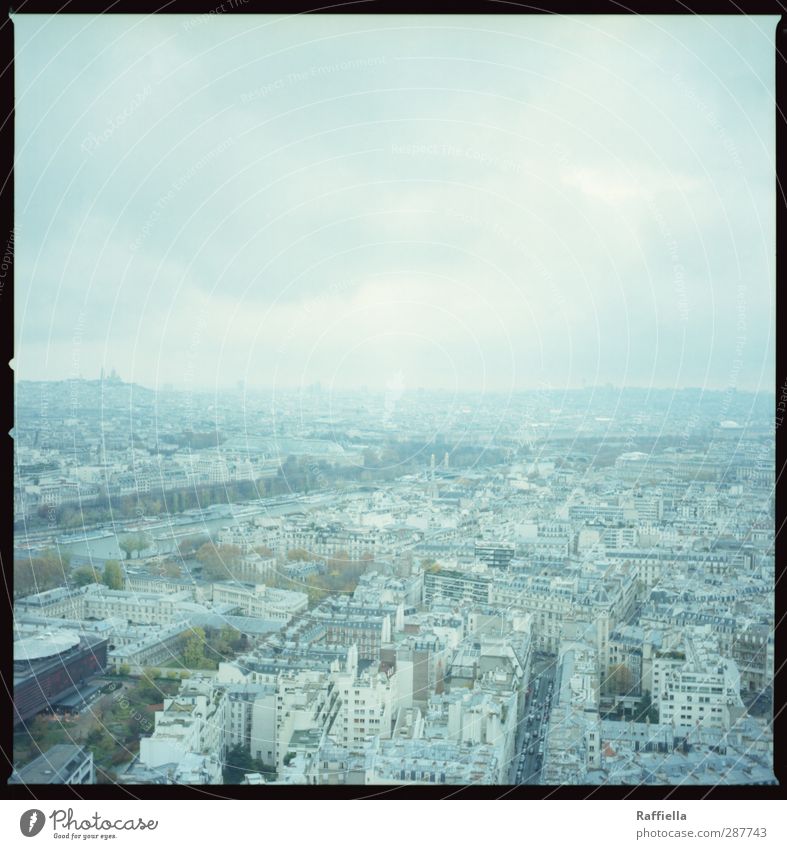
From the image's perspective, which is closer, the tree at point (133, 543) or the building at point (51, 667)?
the building at point (51, 667)

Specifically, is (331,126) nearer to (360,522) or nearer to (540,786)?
(360,522)

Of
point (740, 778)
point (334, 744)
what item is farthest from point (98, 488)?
point (740, 778)

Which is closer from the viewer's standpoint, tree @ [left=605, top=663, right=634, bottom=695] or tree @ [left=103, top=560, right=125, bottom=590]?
tree @ [left=605, top=663, right=634, bottom=695]

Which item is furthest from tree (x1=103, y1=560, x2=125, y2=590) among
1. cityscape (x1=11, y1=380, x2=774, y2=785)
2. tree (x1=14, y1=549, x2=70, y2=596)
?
tree (x1=14, y1=549, x2=70, y2=596)
